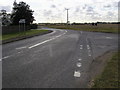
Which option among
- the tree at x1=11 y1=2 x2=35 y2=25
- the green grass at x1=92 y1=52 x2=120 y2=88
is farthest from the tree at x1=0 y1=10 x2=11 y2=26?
the green grass at x1=92 y1=52 x2=120 y2=88

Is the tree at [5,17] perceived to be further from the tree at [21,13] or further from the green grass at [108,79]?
the green grass at [108,79]

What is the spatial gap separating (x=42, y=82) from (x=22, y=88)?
734mm

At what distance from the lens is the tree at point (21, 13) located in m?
54.9

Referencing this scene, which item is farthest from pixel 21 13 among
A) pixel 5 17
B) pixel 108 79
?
pixel 108 79

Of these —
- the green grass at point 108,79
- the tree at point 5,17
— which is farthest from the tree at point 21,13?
the green grass at point 108,79

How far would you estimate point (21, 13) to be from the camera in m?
55.0

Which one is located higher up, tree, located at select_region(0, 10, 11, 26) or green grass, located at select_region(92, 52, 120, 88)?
tree, located at select_region(0, 10, 11, 26)

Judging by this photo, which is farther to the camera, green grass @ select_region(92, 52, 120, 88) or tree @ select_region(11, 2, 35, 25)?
tree @ select_region(11, 2, 35, 25)

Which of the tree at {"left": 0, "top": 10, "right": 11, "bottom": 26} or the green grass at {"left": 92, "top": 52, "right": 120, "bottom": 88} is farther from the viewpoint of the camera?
the tree at {"left": 0, "top": 10, "right": 11, "bottom": 26}

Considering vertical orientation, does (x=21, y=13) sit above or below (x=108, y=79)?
above

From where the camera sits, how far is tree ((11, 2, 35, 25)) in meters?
54.9

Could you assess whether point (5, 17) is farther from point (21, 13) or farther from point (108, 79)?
point (108, 79)

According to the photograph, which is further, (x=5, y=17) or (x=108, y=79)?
(x=5, y=17)

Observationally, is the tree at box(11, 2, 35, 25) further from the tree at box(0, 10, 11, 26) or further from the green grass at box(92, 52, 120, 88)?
the green grass at box(92, 52, 120, 88)
